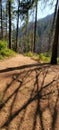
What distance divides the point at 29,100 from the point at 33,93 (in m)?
0.43

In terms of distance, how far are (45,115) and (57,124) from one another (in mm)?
385

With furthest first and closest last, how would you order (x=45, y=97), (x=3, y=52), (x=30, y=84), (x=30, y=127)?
(x=3, y=52) → (x=30, y=84) → (x=45, y=97) → (x=30, y=127)

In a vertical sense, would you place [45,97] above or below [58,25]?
below

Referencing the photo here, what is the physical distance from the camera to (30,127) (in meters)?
4.16

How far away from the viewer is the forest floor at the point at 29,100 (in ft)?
14.1

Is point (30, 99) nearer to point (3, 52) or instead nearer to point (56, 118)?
point (56, 118)

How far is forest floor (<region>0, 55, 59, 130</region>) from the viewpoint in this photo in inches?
169

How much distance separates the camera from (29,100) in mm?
5277

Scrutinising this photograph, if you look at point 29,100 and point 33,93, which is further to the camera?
point 33,93

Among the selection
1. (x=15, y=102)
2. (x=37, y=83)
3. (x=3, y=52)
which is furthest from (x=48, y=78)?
(x=3, y=52)

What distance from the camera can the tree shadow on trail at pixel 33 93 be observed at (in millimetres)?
4387

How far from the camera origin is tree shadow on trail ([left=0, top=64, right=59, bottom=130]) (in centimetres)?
439

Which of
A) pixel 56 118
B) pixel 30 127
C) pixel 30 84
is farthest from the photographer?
pixel 30 84

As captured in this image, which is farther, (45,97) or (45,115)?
(45,97)
